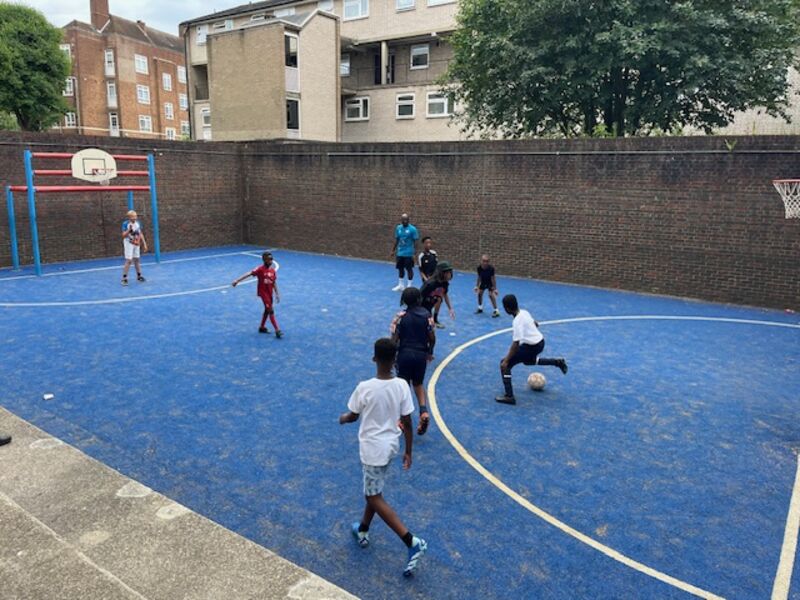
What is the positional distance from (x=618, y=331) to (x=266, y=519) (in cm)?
927

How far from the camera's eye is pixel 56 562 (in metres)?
4.30

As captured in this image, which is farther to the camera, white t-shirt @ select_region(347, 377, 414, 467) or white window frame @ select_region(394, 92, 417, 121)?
white window frame @ select_region(394, 92, 417, 121)

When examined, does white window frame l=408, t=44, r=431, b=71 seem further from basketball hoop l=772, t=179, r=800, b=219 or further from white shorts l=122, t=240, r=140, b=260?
basketball hoop l=772, t=179, r=800, b=219

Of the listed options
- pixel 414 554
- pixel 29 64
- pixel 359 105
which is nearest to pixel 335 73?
pixel 359 105

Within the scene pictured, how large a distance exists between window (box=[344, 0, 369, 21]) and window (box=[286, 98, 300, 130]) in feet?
26.3

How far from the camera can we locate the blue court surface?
4852 millimetres

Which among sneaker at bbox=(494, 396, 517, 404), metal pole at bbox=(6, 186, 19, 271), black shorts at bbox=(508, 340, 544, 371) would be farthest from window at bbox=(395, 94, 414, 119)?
sneaker at bbox=(494, 396, 517, 404)

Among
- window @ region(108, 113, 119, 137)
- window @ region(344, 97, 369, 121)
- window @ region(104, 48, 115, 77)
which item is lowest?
window @ region(344, 97, 369, 121)

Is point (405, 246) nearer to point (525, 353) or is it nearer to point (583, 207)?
point (583, 207)

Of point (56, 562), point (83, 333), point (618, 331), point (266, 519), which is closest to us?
point (56, 562)

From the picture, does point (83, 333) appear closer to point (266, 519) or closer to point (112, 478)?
point (112, 478)

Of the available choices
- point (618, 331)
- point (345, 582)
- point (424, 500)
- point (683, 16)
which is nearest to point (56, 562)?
point (345, 582)

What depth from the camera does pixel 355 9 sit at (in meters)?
35.7

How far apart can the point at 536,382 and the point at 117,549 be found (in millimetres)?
5927
